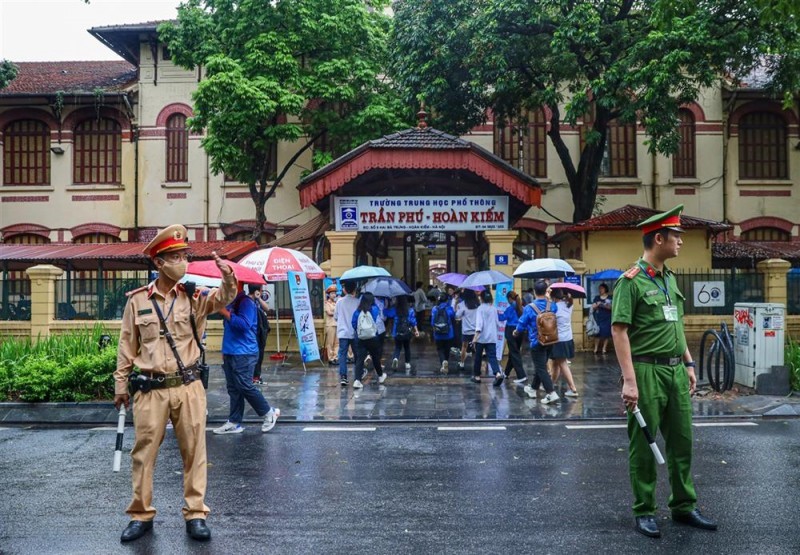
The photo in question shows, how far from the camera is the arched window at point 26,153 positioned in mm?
26188

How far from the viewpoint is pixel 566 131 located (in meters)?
25.7

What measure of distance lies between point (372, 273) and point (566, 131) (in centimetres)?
1429

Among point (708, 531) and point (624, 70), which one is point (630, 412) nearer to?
point (708, 531)

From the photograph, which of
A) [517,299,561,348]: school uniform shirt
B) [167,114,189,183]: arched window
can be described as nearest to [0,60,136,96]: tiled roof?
[167,114,189,183]: arched window

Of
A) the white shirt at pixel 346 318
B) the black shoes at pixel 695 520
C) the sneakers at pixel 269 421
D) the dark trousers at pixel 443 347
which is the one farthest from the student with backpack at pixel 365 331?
the black shoes at pixel 695 520

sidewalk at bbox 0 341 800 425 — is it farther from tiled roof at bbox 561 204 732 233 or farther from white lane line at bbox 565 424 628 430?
tiled roof at bbox 561 204 732 233

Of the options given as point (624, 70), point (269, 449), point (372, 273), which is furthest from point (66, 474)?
point (624, 70)

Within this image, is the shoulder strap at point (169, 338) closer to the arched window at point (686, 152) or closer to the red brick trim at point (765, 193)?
the arched window at point (686, 152)

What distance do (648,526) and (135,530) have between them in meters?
A: 3.39

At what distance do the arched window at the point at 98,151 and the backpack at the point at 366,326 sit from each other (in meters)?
17.7

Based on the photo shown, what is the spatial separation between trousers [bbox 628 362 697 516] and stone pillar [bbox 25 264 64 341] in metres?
15.5

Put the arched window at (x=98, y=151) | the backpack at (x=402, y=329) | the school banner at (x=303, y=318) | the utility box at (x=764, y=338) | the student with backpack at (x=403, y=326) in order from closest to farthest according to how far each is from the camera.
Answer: the utility box at (x=764, y=338)
the student with backpack at (x=403, y=326)
the backpack at (x=402, y=329)
the school banner at (x=303, y=318)
the arched window at (x=98, y=151)

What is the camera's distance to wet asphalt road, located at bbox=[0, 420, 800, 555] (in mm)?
4773

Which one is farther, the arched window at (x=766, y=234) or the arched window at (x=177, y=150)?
the arched window at (x=177, y=150)
